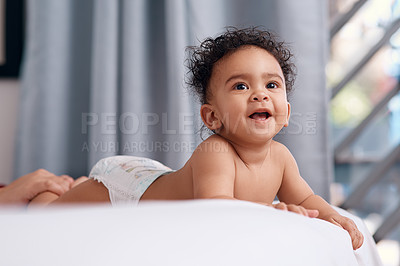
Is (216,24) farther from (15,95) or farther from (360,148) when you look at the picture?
(360,148)

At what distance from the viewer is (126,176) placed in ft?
3.24

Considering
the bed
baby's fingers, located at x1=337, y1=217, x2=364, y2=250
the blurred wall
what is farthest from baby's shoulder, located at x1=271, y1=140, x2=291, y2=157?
the blurred wall

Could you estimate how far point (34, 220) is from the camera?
0.38 m

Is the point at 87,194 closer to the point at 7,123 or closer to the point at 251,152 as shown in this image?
the point at 251,152

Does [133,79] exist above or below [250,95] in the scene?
above

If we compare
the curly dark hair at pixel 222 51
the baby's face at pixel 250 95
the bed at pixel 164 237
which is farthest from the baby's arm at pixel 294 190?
the bed at pixel 164 237

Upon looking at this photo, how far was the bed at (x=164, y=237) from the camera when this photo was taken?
338 mm

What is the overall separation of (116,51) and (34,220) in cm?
142

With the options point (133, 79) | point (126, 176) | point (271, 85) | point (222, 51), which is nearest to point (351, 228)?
point (271, 85)

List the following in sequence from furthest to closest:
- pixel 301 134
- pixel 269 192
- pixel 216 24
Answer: pixel 216 24 → pixel 301 134 → pixel 269 192

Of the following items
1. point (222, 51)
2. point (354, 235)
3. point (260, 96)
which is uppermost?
point (222, 51)

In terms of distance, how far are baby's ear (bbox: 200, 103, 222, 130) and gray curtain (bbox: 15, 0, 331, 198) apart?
2.31 feet

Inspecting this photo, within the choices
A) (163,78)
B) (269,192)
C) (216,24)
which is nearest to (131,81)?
(163,78)

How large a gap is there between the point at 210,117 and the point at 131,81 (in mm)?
899
